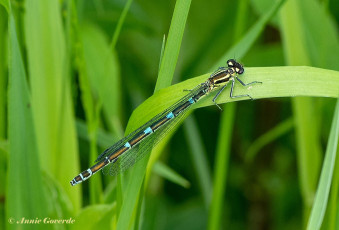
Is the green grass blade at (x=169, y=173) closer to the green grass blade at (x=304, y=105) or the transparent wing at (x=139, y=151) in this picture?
the transparent wing at (x=139, y=151)

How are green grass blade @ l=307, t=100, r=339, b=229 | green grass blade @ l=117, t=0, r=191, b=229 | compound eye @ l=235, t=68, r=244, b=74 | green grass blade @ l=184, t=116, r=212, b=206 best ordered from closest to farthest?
green grass blade @ l=307, t=100, r=339, b=229
green grass blade @ l=117, t=0, r=191, b=229
compound eye @ l=235, t=68, r=244, b=74
green grass blade @ l=184, t=116, r=212, b=206

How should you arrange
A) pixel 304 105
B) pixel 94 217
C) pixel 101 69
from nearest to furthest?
pixel 94 217, pixel 304 105, pixel 101 69

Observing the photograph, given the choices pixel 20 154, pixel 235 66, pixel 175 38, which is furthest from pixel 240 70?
pixel 20 154

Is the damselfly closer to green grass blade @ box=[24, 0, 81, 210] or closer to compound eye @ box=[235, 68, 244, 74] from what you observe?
compound eye @ box=[235, 68, 244, 74]

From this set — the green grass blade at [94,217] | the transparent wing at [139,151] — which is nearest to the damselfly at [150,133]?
the transparent wing at [139,151]

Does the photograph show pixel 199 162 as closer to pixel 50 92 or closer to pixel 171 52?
pixel 50 92

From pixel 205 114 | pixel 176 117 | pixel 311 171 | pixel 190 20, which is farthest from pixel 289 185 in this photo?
pixel 176 117

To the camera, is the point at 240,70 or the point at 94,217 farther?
the point at 240,70

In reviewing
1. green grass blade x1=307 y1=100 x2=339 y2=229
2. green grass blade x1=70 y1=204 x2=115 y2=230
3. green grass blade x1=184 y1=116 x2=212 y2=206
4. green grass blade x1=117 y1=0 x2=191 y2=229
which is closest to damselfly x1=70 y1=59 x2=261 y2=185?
green grass blade x1=70 y1=204 x2=115 y2=230

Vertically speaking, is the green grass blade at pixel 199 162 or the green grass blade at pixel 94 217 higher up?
the green grass blade at pixel 199 162
